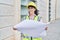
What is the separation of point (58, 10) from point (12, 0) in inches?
626

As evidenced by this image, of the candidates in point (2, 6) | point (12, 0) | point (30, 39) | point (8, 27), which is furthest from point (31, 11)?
point (12, 0)

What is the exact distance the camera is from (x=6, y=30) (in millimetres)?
5062

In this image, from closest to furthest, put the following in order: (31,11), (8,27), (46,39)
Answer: (31,11), (8,27), (46,39)

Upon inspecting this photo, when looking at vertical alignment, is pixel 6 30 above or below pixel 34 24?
below

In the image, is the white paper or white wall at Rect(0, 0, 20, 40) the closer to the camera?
the white paper

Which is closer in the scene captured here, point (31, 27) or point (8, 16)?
point (31, 27)

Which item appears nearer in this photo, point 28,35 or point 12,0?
point 28,35

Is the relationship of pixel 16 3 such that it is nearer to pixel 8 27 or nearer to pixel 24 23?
pixel 8 27

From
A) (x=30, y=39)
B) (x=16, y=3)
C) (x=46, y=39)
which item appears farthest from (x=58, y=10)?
(x=30, y=39)

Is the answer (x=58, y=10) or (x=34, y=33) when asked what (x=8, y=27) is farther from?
(x=58, y=10)

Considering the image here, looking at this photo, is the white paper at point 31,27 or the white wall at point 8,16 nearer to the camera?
the white paper at point 31,27

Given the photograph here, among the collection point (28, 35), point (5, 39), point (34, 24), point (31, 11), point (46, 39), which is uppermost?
point (31, 11)

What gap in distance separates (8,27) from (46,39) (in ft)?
9.67

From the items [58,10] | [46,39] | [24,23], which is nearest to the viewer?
[24,23]
